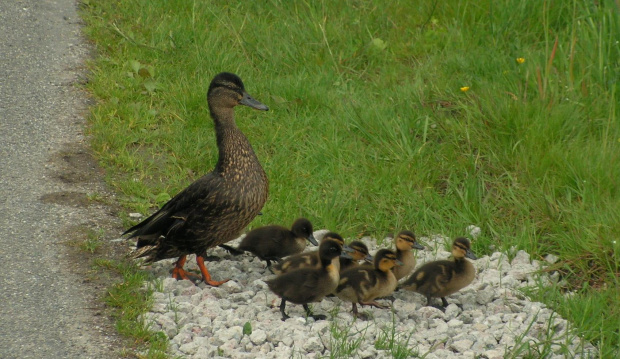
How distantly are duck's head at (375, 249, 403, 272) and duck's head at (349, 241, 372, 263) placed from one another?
28 centimetres

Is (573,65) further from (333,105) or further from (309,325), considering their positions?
(309,325)

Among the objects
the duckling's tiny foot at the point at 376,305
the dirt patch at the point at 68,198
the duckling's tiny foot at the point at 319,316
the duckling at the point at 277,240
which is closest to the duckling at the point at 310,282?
the duckling's tiny foot at the point at 319,316

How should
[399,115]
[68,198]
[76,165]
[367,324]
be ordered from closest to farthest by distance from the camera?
[367,324]
[68,198]
[76,165]
[399,115]

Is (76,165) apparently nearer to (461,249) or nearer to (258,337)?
(258,337)

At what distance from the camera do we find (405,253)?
554 centimetres

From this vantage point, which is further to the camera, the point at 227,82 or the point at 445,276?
the point at 227,82

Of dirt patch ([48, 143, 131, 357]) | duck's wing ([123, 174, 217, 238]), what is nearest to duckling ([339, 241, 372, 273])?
duck's wing ([123, 174, 217, 238])

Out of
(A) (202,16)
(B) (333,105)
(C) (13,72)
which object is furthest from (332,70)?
(C) (13,72)

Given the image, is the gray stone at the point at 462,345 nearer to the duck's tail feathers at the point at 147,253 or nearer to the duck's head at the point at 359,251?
the duck's head at the point at 359,251

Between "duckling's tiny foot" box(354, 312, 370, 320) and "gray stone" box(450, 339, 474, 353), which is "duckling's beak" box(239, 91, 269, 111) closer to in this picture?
"duckling's tiny foot" box(354, 312, 370, 320)

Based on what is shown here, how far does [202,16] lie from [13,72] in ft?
6.32

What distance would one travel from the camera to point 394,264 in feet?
17.3

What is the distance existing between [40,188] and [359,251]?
2464mm

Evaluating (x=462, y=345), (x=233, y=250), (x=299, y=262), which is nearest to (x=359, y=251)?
(x=299, y=262)
